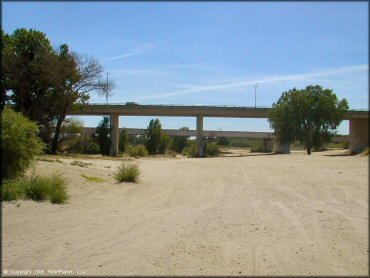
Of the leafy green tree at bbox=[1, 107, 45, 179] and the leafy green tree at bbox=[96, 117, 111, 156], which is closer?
the leafy green tree at bbox=[1, 107, 45, 179]

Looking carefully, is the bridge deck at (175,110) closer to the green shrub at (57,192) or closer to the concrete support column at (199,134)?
the concrete support column at (199,134)

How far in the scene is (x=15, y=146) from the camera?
14.9 meters

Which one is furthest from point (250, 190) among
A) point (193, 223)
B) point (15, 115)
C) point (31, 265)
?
point (31, 265)

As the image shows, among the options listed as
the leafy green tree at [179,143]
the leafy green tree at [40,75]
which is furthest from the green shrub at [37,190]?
the leafy green tree at [179,143]

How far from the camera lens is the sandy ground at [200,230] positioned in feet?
24.1

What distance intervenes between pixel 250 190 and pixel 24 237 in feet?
33.3

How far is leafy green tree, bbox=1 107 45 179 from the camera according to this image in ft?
48.8

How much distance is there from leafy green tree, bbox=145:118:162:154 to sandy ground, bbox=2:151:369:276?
5238cm

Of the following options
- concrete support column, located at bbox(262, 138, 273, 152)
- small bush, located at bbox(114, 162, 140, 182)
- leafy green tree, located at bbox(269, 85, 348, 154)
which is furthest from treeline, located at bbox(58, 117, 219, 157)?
leafy green tree, located at bbox(269, 85, 348, 154)

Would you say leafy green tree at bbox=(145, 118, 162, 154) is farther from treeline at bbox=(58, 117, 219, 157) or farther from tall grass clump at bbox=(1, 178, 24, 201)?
Answer: tall grass clump at bbox=(1, 178, 24, 201)

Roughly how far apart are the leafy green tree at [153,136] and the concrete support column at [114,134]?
19.0 feet

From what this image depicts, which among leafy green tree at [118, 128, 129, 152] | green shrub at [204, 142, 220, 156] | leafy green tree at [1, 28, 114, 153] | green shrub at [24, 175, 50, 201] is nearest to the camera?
green shrub at [24, 175, 50, 201]

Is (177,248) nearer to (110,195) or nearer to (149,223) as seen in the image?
(149,223)
